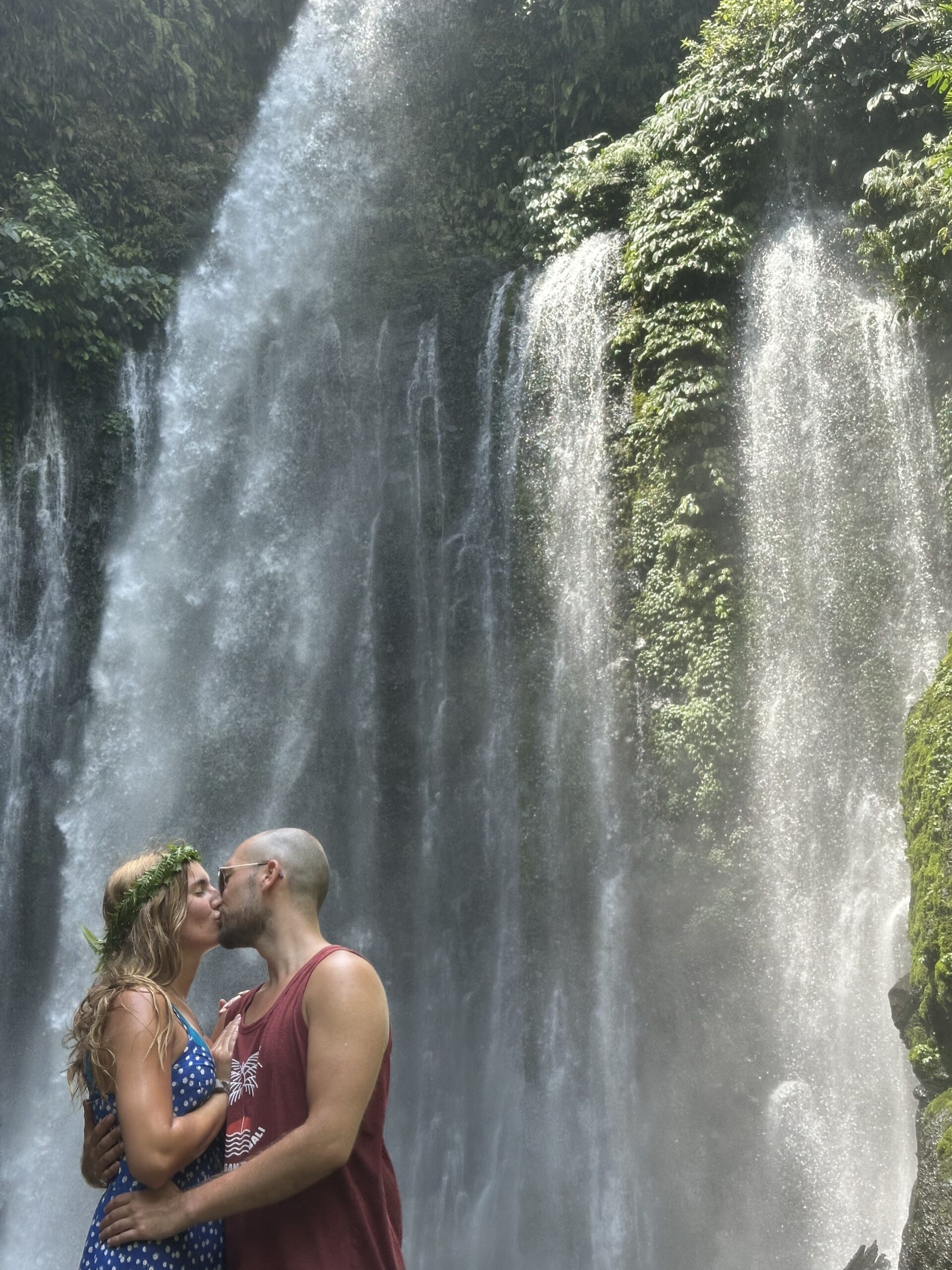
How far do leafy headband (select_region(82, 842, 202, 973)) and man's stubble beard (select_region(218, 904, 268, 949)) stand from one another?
16 cm

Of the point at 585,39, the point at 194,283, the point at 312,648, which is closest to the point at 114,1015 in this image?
the point at 312,648

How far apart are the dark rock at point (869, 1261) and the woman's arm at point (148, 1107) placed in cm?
603

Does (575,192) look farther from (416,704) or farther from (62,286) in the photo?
(416,704)

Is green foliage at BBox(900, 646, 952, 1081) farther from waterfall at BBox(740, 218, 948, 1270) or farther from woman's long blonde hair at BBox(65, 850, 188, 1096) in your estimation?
woman's long blonde hair at BBox(65, 850, 188, 1096)

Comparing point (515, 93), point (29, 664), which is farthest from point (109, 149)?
point (29, 664)

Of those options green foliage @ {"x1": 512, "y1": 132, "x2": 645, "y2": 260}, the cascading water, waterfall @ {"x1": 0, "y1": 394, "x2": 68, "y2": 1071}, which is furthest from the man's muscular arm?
green foliage @ {"x1": 512, "y1": 132, "x2": 645, "y2": 260}

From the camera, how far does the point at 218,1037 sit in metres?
2.56

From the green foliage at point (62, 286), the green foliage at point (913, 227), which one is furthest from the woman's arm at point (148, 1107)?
the green foliage at point (62, 286)

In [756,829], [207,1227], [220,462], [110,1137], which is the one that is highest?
[220,462]

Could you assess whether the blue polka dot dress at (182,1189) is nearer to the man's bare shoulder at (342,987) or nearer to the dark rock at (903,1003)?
the man's bare shoulder at (342,987)

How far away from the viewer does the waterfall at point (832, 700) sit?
26.4 feet

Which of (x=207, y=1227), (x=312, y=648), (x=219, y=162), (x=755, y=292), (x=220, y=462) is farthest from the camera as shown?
(x=219, y=162)

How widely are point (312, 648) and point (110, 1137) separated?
9630 mm

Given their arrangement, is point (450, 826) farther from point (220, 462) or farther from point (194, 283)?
point (194, 283)
